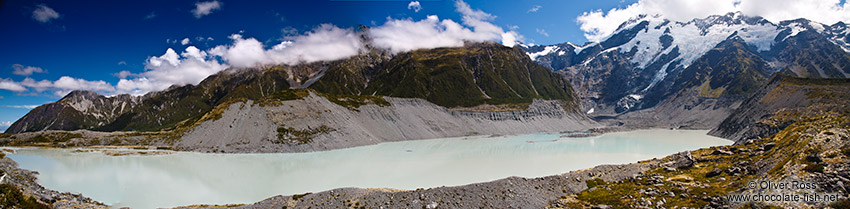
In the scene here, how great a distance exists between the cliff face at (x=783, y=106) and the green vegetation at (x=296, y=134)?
84.6m

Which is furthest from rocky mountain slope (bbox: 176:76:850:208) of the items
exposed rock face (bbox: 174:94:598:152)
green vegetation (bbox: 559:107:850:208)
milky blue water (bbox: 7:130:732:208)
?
exposed rock face (bbox: 174:94:598:152)

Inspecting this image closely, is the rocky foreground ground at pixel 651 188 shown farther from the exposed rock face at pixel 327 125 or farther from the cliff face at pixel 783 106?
the cliff face at pixel 783 106

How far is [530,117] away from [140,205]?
156 m

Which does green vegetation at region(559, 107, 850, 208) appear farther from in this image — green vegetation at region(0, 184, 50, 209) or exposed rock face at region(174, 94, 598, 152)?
exposed rock face at region(174, 94, 598, 152)

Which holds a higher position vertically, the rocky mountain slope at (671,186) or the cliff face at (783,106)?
the cliff face at (783,106)

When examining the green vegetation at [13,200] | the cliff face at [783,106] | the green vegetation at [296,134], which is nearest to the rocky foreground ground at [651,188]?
the green vegetation at [13,200]

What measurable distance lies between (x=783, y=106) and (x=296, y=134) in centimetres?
10514

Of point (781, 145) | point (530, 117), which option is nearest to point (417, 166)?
point (781, 145)

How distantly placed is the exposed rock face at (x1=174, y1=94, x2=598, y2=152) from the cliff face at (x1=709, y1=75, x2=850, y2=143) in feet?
221

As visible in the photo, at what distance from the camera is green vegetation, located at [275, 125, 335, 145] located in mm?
83188

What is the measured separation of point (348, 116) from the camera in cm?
10750

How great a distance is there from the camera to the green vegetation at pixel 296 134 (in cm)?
8319

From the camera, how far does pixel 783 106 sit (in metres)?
86.8

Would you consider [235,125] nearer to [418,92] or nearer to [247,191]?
[247,191]
